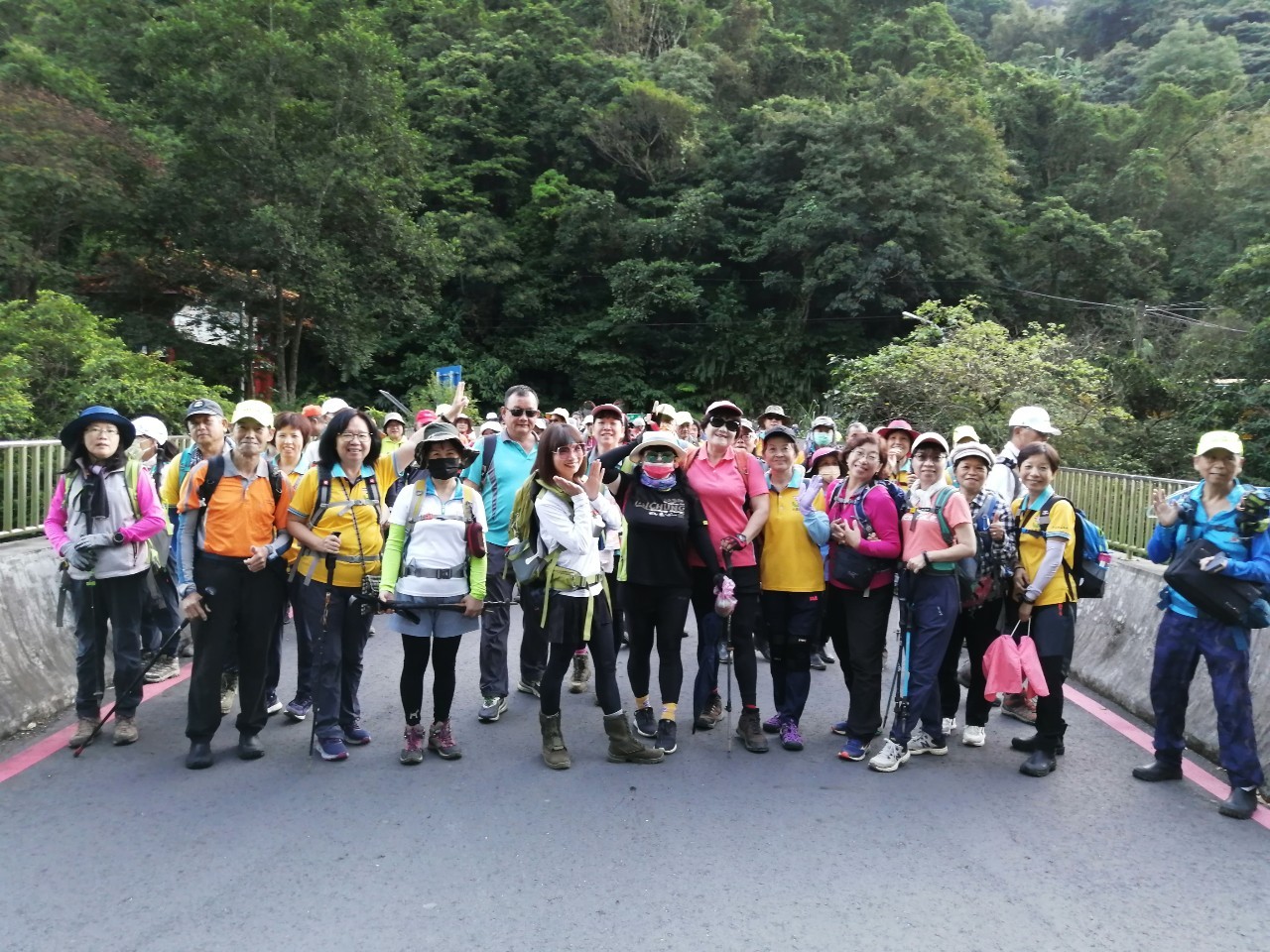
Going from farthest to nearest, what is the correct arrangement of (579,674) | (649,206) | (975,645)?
1. (649,206)
2. (579,674)
3. (975,645)

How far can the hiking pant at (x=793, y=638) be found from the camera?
5.57 metres

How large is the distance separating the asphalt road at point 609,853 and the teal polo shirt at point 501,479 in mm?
1479

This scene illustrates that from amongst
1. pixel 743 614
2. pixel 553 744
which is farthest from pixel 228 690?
pixel 743 614

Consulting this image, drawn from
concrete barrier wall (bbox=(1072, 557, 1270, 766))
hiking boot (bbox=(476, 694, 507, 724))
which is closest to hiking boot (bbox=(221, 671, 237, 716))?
hiking boot (bbox=(476, 694, 507, 724))

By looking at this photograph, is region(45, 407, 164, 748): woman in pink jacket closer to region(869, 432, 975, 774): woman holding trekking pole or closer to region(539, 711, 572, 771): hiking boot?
region(539, 711, 572, 771): hiking boot

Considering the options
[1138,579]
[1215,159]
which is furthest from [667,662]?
[1215,159]

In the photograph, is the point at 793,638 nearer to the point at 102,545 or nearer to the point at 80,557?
the point at 102,545

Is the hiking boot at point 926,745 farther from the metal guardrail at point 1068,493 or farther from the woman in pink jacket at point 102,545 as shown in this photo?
the woman in pink jacket at point 102,545

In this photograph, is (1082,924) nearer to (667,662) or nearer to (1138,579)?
(667,662)

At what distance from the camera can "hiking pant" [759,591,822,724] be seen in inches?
219

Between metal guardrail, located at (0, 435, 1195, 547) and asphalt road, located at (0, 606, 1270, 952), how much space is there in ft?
8.87

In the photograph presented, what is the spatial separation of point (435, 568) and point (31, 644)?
2.94 meters

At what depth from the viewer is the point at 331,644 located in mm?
5211

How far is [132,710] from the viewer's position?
17.8ft
